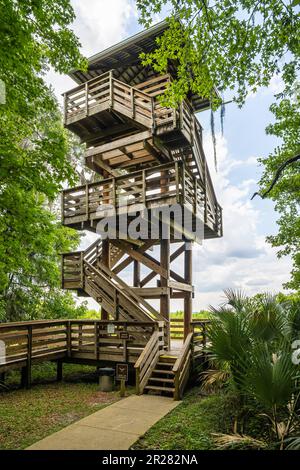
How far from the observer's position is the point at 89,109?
488 inches

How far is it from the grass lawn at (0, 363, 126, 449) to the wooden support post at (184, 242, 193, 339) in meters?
4.14

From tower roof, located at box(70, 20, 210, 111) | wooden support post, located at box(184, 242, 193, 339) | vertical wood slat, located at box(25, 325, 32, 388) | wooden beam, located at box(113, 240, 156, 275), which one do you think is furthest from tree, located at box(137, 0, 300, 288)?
vertical wood slat, located at box(25, 325, 32, 388)

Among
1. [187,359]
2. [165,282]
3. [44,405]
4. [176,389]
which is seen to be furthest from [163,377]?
[44,405]

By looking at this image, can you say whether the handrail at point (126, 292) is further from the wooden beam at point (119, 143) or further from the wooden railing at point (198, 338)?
the wooden beam at point (119, 143)

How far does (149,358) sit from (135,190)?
5.48 metres

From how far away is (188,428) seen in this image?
18.3ft

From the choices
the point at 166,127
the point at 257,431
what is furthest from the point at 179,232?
the point at 257,431

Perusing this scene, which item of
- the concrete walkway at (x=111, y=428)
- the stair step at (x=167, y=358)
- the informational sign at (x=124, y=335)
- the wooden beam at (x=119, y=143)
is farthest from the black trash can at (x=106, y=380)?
the wooden beam at (x=119, y=143)

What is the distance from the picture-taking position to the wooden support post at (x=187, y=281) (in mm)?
12898

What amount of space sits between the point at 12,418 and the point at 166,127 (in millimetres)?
9564

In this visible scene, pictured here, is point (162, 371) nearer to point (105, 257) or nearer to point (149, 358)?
point (149, 358)

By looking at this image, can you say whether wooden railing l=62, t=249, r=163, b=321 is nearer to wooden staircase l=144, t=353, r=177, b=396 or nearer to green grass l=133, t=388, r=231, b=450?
wooden staircase l=144, t=353, r=177, b=396

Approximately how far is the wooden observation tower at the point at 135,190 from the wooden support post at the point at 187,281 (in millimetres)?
42

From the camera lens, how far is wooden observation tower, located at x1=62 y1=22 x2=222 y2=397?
34.7 feet
